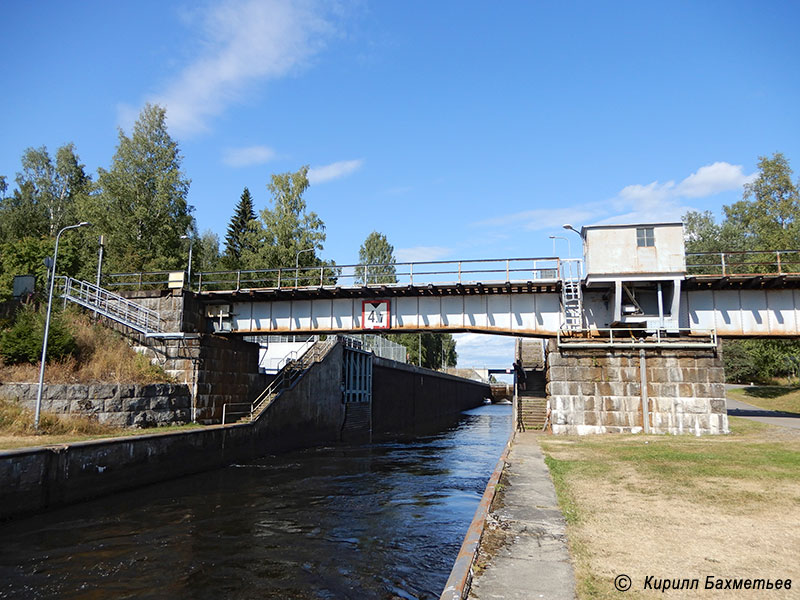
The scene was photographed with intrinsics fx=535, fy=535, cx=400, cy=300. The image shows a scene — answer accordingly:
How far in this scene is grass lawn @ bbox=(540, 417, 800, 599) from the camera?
673 cm

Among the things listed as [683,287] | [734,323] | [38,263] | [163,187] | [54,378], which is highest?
[163,187]

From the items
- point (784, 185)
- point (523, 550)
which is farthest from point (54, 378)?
point (784, 185)

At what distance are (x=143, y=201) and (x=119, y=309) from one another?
2107 centimetres

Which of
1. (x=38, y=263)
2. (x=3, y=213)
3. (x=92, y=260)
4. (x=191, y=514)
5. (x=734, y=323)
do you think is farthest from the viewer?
(x=3, y=213)

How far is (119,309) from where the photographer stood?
30.4 meters

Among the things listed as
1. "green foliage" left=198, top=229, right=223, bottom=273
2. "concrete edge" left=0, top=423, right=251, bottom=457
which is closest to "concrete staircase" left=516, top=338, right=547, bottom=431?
"concrete edge" left=0, top=423, right=251, bottom=457

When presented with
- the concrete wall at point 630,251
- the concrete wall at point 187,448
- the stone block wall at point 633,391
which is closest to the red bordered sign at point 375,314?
the concrete wall at point 187,448

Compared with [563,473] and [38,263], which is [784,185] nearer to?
[563,473]

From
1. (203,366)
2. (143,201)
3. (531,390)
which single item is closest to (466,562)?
(203,366)

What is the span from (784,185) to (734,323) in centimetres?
4030

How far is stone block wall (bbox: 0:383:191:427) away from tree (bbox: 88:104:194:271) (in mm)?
23901

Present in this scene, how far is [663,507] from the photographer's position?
33.3 ft

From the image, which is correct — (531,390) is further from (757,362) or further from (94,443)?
(757,362)

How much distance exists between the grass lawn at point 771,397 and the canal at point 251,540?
3486 centimetres
